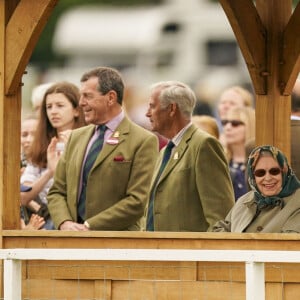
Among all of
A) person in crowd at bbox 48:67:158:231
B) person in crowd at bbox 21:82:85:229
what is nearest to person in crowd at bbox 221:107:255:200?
person in crowd at bbox 21:82:85:229

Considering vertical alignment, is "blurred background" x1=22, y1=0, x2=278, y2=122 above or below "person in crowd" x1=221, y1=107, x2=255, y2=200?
above

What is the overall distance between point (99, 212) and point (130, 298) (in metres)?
1.85

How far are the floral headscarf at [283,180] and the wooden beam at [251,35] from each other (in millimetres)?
1685

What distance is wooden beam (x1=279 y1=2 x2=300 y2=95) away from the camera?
637 inches

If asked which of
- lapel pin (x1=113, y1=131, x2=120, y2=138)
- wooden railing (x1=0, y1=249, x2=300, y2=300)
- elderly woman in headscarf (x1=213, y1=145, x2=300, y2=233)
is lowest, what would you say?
wooden railing (x1=0, y1=249, x2=300, y2=300)

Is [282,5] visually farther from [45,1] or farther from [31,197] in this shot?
[31,197]

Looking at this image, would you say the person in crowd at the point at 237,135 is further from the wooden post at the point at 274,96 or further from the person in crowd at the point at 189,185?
the person in crowd at the point at 189,185

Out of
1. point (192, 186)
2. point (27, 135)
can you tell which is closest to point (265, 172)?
point (192, 186)

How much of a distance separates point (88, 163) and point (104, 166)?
18 cm

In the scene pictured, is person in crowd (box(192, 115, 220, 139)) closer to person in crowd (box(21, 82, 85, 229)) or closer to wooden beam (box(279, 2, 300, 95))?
person in crowd (box(21, 82, 85, 229))

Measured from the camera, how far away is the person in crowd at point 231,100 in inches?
783

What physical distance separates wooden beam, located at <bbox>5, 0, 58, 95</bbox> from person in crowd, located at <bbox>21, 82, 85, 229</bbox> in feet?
13.8

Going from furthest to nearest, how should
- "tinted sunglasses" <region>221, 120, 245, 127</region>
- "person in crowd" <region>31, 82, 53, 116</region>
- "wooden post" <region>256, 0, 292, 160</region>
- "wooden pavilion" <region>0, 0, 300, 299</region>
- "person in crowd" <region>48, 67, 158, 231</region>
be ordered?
1. "person in crowd" <region>31, 82, 53, 116</region>
2. "tinted sunglasses" <region>221, 120, 245, 127</region>
3. "wooden post" <region>256, 0, 292, 160</region>
4. "person in crowd" <region>48, 67, 158, 231</region>
5. "wooden pavilion" <region>0, 0, 300, 299</region>

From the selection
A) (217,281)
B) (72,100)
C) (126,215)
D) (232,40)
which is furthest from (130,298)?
(232,40)
